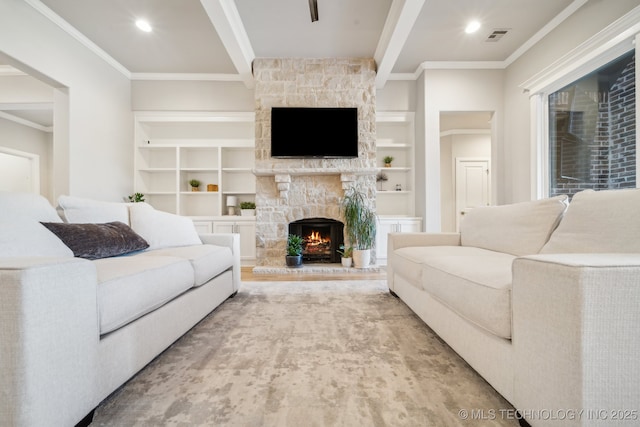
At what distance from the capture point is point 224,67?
4.54m

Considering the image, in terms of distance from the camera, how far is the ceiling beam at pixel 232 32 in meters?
2.93

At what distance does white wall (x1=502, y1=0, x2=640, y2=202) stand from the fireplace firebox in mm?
2586

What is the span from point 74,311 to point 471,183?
23.8ft

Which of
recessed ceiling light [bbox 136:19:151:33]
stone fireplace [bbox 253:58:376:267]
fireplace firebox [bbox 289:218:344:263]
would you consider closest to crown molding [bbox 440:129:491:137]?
stone fireplace [bbox 253:58:376:267]

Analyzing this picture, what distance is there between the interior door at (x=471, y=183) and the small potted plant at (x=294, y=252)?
417 centimetres

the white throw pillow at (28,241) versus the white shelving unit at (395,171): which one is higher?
the white shelving unit at (395,171)

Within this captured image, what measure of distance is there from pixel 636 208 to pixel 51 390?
2208mm

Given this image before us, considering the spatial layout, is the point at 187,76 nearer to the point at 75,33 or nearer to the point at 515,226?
the point at 75,33

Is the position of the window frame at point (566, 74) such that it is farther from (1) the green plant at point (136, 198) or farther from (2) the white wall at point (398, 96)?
(1) the green plant at point (136, 198)

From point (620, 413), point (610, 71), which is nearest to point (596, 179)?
point (610, 71)

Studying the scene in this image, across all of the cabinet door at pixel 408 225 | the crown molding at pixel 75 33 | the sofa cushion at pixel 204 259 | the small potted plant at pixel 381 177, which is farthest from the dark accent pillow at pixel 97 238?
the small potted plant at pixel 381 177

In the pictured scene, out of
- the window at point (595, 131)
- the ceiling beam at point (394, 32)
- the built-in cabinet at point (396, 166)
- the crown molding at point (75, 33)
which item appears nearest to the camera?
the window at point (595, 131)

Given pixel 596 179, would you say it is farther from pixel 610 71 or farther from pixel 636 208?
pixel 636 208

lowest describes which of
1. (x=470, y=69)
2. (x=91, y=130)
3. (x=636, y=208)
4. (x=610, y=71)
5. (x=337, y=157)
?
(x=636, y=208)
